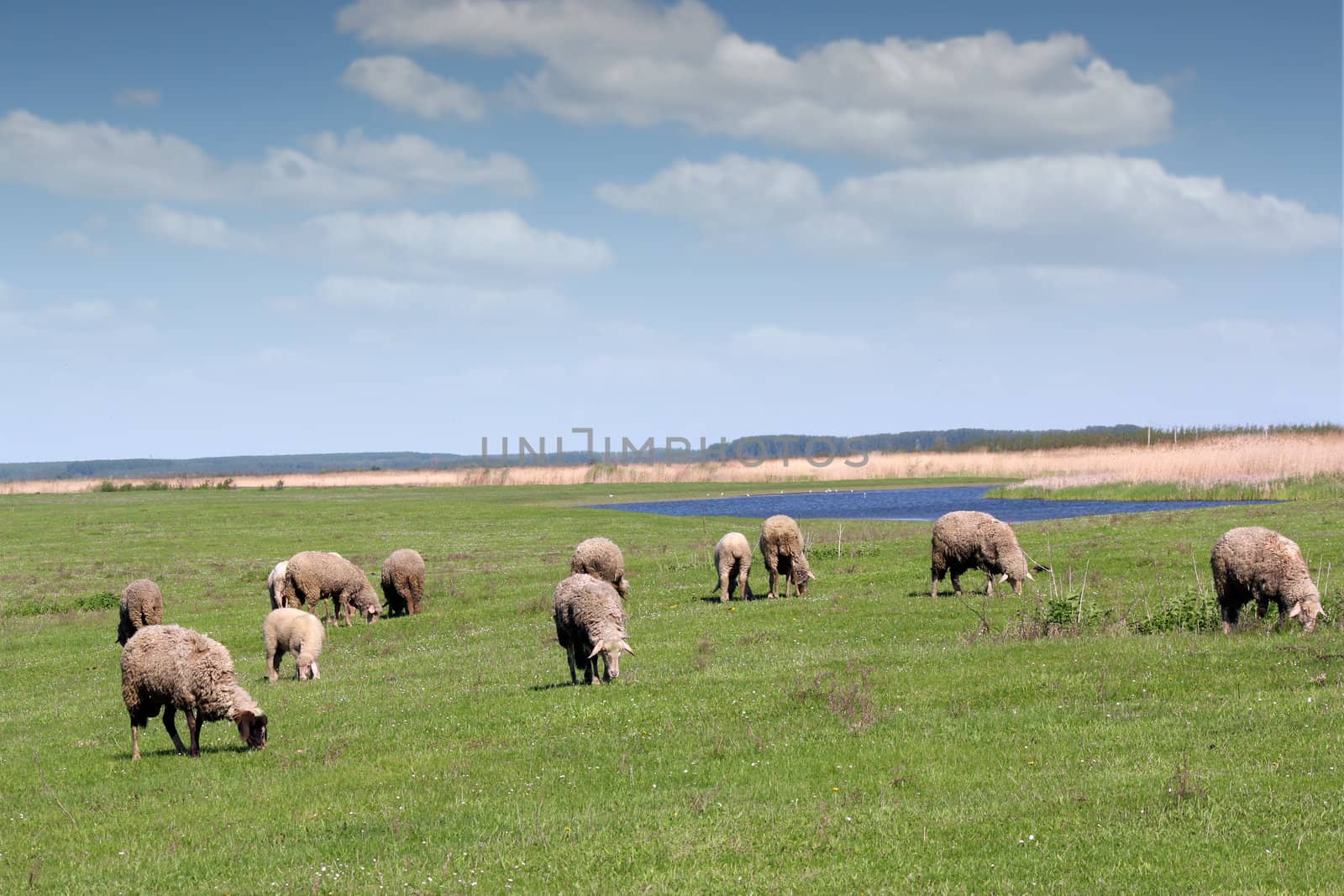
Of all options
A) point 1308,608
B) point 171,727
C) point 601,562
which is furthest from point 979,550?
point 171,727

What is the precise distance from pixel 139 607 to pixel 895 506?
53.3 meters

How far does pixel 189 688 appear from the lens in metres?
16.4

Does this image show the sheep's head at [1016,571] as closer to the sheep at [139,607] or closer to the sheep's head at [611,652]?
the sheep's head at [611,652]

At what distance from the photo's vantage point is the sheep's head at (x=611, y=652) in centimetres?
1931

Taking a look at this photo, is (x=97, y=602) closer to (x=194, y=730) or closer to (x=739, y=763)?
(x=194, y=730)

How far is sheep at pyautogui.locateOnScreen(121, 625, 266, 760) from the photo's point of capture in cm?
1639

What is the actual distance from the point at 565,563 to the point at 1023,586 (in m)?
19.5

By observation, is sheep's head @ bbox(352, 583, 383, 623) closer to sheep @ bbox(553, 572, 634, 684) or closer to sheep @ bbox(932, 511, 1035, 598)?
sheep @ bbox(553, 572, 634, 684)

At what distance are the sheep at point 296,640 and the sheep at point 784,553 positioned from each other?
39.3 feet

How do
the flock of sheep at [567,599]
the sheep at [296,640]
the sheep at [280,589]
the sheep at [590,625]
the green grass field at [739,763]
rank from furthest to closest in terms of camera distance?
the sheep at [280,589] < the sheep at [296,640] < the sheep at [590,625] < the flock of sheep at [567,599] < the green grass field at [739,763]

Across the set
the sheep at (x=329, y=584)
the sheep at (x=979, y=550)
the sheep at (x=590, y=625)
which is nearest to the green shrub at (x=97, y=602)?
the sheep at (x=329, y=584)

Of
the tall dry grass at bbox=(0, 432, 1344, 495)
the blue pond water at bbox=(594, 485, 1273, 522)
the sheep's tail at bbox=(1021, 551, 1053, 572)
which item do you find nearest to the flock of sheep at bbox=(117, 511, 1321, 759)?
the sheep's tail at bbox=(1021, 551, 1053, 572)

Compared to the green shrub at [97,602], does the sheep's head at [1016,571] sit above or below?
above

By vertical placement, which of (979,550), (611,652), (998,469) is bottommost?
(611,652)
